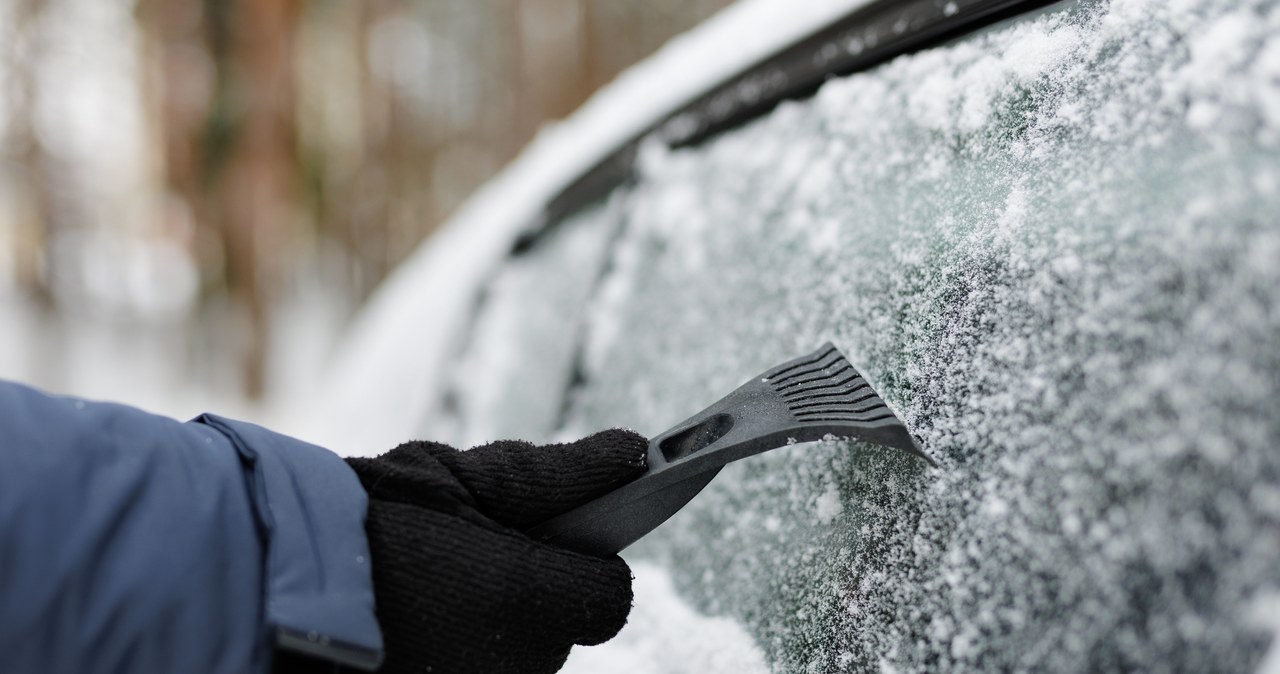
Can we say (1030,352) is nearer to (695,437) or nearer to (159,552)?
(695,437)

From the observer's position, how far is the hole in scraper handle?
1094 mm

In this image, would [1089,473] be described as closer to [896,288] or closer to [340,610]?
[896,288]

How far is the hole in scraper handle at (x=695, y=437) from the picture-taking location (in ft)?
3.59

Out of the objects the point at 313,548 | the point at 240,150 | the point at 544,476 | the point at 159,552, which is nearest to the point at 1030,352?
the point at 544,476

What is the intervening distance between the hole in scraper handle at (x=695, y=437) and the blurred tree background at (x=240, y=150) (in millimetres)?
11887

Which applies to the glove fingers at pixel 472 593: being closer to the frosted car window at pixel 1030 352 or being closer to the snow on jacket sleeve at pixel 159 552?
the snow on jacket sleeve at pixel 159 552

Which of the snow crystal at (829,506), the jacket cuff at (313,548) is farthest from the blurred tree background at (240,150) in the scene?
the snow crystal at (829,506)

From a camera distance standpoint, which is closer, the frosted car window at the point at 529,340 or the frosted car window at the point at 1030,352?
the frosted car window at the point at 1030,352

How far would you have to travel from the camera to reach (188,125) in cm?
1470

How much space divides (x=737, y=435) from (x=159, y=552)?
0.64 m

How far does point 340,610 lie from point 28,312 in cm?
1630

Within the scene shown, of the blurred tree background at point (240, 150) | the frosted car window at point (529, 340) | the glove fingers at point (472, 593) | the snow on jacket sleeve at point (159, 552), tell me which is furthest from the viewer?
the blurred tree background at point (240, 150)

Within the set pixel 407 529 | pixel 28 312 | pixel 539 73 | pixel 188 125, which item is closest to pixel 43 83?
pixel 188 125

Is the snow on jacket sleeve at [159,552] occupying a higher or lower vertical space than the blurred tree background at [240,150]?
lower
